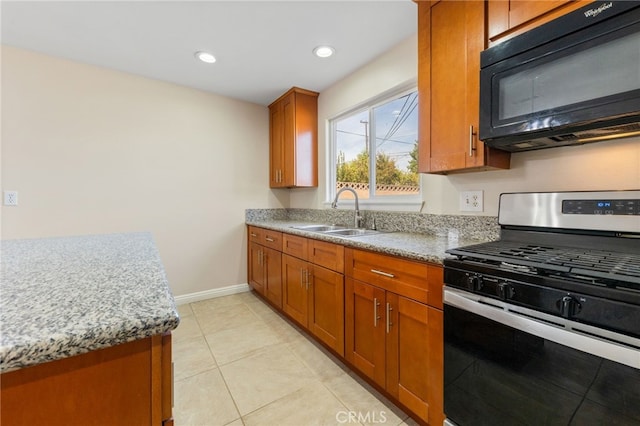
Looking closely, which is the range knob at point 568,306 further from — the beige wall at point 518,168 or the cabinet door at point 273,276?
the cabinet door at point 273,276

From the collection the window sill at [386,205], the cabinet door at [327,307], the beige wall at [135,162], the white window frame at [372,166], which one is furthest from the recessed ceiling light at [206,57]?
the cabinet door at [327,307]

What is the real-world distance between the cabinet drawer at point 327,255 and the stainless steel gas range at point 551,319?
715 mm

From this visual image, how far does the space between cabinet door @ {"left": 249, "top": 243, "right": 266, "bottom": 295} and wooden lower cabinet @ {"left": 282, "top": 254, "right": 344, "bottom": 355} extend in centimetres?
52

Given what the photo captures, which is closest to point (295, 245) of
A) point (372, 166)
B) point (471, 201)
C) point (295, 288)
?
point (295, 288)

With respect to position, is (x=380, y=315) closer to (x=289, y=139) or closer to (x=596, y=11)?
(x=596, y=11)

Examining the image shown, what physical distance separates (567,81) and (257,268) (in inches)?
109

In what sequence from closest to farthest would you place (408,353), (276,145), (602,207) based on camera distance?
(602,207) < (408,353) < (276,145)

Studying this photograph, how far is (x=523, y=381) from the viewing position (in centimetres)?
92

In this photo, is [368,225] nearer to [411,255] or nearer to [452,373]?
[411,255]

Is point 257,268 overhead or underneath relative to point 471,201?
underneath

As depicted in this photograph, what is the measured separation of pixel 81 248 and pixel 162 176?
164 centimetres

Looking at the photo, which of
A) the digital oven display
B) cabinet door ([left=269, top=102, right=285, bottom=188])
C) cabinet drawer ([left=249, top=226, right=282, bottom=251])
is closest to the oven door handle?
the digital oven display

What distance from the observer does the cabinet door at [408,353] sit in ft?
4.11

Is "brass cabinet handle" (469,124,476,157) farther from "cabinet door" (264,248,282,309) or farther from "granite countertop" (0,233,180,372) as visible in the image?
"cabinet door" (264,248,282,309)
